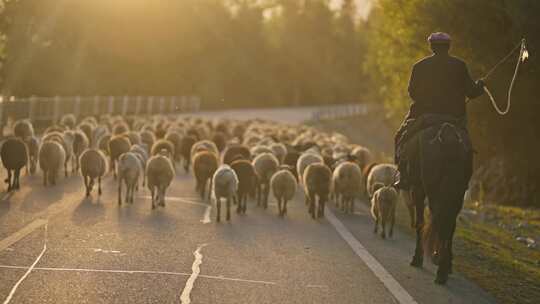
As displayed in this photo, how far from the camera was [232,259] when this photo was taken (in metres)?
11.0

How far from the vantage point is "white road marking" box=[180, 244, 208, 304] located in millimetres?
8516

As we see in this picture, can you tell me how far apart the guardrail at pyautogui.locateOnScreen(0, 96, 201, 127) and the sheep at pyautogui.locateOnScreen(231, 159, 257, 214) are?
16.0m

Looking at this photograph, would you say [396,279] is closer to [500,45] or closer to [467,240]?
[467,240]

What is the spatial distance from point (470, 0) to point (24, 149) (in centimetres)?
1043

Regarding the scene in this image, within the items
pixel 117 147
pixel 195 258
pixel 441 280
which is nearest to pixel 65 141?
pixel 117 147

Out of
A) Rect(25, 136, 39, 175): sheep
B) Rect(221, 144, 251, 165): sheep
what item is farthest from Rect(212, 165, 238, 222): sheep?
Rect(25, 136, 39, 175): sheep

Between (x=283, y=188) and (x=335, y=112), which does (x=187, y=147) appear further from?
(x=335, y=112)

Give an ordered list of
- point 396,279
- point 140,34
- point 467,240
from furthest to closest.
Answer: point 140,34
point 467,240
point 396,279

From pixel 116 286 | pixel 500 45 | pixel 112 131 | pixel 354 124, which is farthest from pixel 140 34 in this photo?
pixel 116 286

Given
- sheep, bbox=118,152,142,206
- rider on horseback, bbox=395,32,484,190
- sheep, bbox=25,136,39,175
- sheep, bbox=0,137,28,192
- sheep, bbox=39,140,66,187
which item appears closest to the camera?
rider on horseback, bbox=395,32,484,190

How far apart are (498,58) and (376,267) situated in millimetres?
12078

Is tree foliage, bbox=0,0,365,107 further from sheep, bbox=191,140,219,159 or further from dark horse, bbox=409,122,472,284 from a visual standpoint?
dark horse, bbox=409,122,472,284

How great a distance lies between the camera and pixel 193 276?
31.8 ft

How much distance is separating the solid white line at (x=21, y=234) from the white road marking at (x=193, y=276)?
2.29 m
